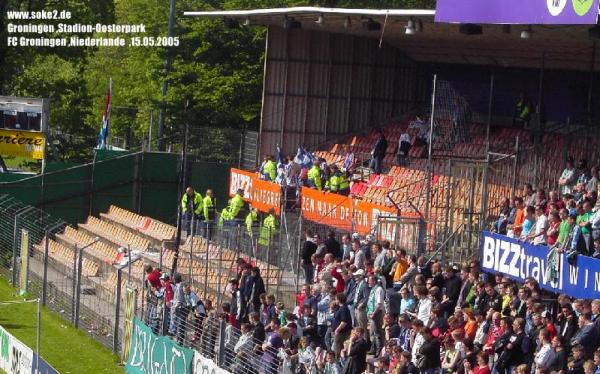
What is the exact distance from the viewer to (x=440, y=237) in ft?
85.1

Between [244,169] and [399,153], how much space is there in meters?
6.78

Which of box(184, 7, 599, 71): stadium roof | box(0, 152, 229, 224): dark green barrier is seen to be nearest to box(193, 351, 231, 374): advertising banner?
box(184, 7, 599, 71): stadium roof

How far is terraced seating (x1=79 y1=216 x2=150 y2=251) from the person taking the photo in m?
36.0

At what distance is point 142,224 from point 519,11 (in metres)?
15.8

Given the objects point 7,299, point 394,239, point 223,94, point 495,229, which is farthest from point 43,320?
point 223,94

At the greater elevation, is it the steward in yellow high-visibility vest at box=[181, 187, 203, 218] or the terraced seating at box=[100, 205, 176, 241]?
the steward in yellow high-visibility vest at box=[181, 187, 203, 218]

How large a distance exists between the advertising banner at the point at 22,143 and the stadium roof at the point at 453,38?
6.62 meters

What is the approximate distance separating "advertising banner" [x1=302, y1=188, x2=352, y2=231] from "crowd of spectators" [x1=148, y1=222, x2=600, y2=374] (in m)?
3.53

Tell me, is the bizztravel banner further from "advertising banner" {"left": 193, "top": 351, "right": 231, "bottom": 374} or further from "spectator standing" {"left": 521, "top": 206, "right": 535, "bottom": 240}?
"advertising banner" {"left": 193, "top": 351, "right": 231, "bottom": 374}

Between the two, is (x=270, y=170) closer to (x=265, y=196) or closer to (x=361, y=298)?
(x=265, y=196)

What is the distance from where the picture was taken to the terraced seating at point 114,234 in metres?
36.0

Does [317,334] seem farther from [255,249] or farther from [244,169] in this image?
[244,169]

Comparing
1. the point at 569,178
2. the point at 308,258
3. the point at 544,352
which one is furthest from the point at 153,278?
the point at 544,352

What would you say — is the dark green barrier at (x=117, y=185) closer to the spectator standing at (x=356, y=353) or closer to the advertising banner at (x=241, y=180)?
the advertising banner at (x=241, y=180)
